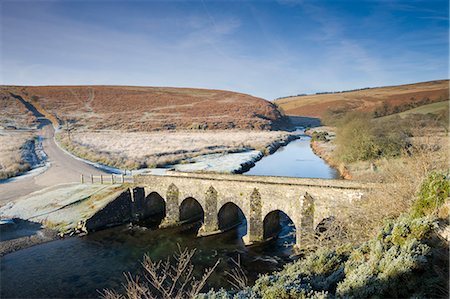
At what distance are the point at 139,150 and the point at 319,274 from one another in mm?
39132

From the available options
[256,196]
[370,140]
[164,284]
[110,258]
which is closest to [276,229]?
[256,196]

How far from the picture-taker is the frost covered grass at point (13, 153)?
31.6 m

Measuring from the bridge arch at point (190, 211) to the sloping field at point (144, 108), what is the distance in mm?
45710

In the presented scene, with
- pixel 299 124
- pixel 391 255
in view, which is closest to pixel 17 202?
pixel 391 255

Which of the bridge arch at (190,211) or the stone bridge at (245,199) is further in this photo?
the bridge arch at (190,211)

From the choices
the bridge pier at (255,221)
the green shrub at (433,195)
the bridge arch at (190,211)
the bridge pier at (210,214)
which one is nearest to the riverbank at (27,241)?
the bridge arch at (190,211)

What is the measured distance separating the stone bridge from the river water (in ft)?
3.08

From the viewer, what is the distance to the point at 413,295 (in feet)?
16.2

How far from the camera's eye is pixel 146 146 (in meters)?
46.4

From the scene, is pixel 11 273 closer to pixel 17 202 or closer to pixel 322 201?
pixel 17 202

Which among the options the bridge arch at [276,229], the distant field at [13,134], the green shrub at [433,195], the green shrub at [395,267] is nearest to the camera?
the green shrub at [395,267]

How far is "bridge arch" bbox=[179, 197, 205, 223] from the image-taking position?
22.1 metres

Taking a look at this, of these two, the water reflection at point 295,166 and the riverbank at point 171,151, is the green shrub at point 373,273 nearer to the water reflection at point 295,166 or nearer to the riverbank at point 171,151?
the riverbank at point 171,151

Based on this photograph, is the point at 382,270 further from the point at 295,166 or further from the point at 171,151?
the point at 171,151
